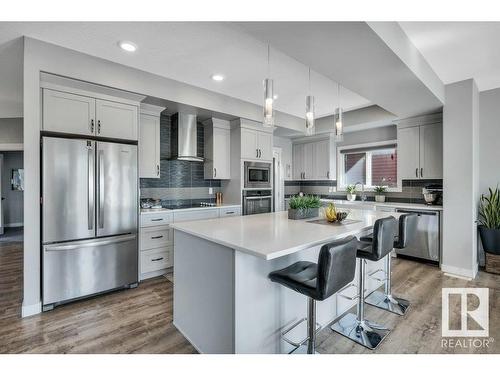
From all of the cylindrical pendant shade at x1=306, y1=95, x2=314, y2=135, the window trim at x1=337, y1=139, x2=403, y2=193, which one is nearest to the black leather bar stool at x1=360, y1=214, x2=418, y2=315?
the cylindrical pendant shade at x1=306, y1=95, x2=314, y2=135

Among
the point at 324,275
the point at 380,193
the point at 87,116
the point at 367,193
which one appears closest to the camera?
the point at 324,275

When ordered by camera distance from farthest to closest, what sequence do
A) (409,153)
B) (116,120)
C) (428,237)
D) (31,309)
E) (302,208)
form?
(409,153) < (428,237) < (116,120) < (302,208) < (31,309)

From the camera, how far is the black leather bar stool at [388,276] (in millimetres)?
2436

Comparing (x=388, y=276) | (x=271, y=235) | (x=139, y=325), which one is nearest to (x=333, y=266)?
(x=271, y=235)

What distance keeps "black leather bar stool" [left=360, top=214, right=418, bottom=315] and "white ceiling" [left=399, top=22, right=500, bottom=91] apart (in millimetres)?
1731

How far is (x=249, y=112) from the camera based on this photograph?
4.32 metres

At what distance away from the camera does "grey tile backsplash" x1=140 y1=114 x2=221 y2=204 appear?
3.92 m

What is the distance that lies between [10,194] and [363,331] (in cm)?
862

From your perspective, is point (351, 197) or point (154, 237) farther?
point (351, 197)

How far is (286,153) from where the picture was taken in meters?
6.34

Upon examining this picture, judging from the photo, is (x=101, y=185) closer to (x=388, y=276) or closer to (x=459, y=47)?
(x=388, y=276)
